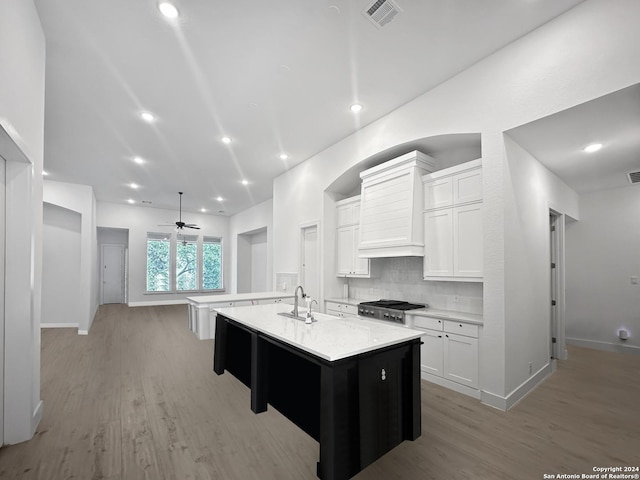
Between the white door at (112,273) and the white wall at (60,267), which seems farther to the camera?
the white door at (112,273)

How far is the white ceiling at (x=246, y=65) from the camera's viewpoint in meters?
2.54

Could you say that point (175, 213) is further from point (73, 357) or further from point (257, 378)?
point (257, 378)

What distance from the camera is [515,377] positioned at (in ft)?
10.1

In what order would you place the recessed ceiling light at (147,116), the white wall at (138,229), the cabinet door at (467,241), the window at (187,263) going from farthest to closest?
the window at (187,263) < the white wall at (138,229) < the recessed ceiling light at (147,116) < the cabinet door at (467,241)

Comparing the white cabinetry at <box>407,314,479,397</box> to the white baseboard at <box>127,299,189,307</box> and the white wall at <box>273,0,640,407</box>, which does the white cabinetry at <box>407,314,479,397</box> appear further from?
the white baseboard at <box>127,299,189,307</box>

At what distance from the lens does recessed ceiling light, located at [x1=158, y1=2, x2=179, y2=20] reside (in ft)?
7.97

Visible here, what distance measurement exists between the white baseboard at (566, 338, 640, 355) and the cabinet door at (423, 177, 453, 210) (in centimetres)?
397

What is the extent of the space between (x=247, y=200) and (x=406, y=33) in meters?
7.44

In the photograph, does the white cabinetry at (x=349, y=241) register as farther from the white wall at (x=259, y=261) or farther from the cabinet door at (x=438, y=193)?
the white wall at (x=259, y=261)

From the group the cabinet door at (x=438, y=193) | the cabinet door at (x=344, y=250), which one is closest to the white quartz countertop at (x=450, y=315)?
the cabinet door at (x=438, y=193)

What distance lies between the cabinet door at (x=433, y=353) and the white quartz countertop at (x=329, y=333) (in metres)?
1.30

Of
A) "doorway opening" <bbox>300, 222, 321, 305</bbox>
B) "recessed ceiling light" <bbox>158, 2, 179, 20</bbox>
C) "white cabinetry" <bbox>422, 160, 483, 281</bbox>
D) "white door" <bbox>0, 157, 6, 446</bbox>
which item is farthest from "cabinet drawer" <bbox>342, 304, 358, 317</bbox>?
"recessed ceiling light" <bbox>158, 2, 179, 20</bbox>

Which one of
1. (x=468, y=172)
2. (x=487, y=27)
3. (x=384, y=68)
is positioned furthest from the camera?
(x=468, y=172)

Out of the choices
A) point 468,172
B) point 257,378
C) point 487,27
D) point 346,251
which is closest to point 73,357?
point 257,378
